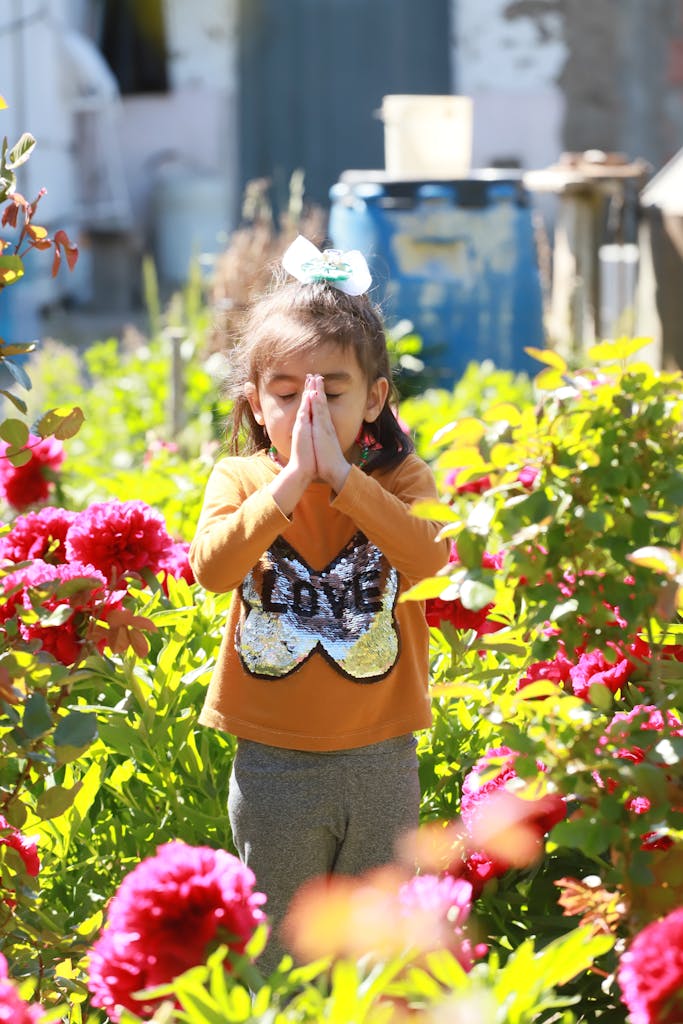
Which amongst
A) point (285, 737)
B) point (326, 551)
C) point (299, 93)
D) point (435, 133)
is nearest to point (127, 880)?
point (285, 737)

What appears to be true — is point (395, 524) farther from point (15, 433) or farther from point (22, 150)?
point (22, 150)

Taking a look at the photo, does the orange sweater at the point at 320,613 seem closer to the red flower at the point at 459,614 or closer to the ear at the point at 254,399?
the ear at the point at 254,399

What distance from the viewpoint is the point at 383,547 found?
166 cm

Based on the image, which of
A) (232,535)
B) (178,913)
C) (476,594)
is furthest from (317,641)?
(178,913)

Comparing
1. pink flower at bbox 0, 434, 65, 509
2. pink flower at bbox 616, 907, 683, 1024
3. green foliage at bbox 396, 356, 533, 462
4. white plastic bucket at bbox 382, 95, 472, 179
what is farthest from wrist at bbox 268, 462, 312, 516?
white plastic bucket at bbox 382, 95, 472, 179

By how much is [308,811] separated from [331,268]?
2.09 ft

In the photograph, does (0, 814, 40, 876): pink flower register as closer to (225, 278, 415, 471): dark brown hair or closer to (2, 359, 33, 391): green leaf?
(2, 359, 33, 391): green leaf

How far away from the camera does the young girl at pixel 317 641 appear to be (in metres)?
1.69

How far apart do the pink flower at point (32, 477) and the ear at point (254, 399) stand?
3.03 ft

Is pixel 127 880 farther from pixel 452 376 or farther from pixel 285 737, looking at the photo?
pixel 452 376

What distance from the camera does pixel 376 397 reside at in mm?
1778

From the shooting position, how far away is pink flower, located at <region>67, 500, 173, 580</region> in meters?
1.88

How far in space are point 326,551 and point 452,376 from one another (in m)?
3.71

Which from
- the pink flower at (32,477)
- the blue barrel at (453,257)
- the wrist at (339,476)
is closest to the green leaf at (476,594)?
the wrist at (339,476)
